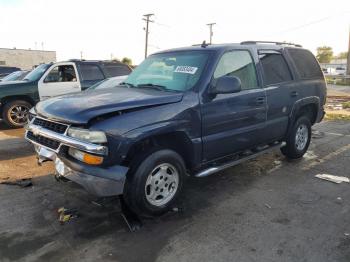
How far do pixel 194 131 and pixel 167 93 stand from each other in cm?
55

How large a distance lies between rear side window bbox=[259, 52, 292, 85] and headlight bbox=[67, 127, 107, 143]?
9.21 ft

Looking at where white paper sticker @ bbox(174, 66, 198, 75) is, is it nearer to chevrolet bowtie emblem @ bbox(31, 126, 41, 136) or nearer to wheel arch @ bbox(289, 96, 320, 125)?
chevrolet bowtie emblem @ bbox(31, 126, 41, 136)

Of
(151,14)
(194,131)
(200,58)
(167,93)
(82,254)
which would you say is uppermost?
(151,14)

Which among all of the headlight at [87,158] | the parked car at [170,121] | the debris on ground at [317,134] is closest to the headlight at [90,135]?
the parked car at [170,121]

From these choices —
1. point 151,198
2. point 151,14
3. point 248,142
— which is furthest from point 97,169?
point 151,14

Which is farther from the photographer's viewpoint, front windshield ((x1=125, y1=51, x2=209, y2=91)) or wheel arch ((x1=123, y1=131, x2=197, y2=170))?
front windshield ((x1=125, y1=51, x2=209, y2=91))

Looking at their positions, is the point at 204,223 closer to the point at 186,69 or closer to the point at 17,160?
the point at 186,69

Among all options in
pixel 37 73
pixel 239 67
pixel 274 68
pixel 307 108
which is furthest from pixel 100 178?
pixel 37 73

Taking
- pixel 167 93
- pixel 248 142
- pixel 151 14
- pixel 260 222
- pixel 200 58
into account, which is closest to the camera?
pixel 260 222

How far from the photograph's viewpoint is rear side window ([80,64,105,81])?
A: 33.2 feet

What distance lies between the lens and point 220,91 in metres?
4.21

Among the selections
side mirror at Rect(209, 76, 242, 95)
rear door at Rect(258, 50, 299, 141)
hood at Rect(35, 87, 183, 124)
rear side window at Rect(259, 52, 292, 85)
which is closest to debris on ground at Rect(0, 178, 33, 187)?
hood at Rect(35, 87, 183, 124)

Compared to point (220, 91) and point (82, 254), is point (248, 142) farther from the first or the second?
point (82, 254)

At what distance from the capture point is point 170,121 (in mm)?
3865
